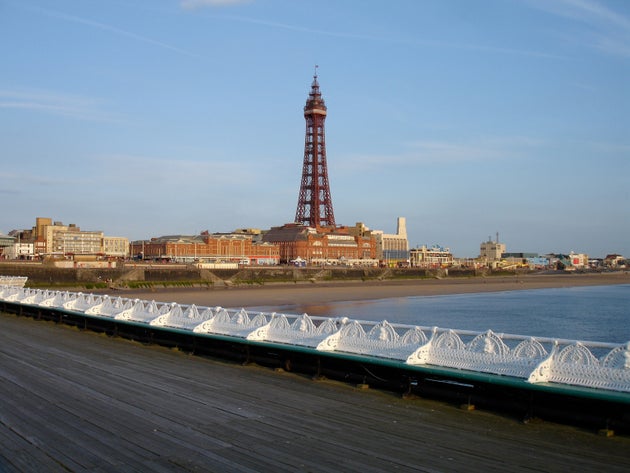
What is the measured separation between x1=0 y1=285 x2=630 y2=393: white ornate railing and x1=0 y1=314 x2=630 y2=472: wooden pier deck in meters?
0.51

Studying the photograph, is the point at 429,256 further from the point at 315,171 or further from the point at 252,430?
the point at 252,430

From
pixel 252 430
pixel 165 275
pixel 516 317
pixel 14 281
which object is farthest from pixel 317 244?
pixel 252 430

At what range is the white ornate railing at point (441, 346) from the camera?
6594 millimetres

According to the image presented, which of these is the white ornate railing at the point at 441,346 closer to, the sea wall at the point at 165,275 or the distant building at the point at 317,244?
the sea wall at the point at 165,275

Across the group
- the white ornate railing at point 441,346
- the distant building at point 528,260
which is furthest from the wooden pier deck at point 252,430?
the distant building at point 528,260

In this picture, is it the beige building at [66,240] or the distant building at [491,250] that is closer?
the beige building at [66,240]

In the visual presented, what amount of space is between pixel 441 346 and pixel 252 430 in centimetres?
275

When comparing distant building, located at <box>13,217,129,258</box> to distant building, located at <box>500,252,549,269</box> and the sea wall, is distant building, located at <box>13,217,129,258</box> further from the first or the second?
distant building, located at <box>500,252,549,269</box>

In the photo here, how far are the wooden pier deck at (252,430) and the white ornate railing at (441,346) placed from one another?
509mm

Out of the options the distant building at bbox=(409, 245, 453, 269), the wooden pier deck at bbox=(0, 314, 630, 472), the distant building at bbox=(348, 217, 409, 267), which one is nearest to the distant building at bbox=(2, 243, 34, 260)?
the distant building at bbox=(348, 217, 409, 267)

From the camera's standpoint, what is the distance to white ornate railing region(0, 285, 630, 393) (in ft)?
21.6

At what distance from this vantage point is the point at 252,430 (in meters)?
6.42

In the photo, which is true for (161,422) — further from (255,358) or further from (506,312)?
(506,312)

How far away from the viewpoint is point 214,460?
215 inches
